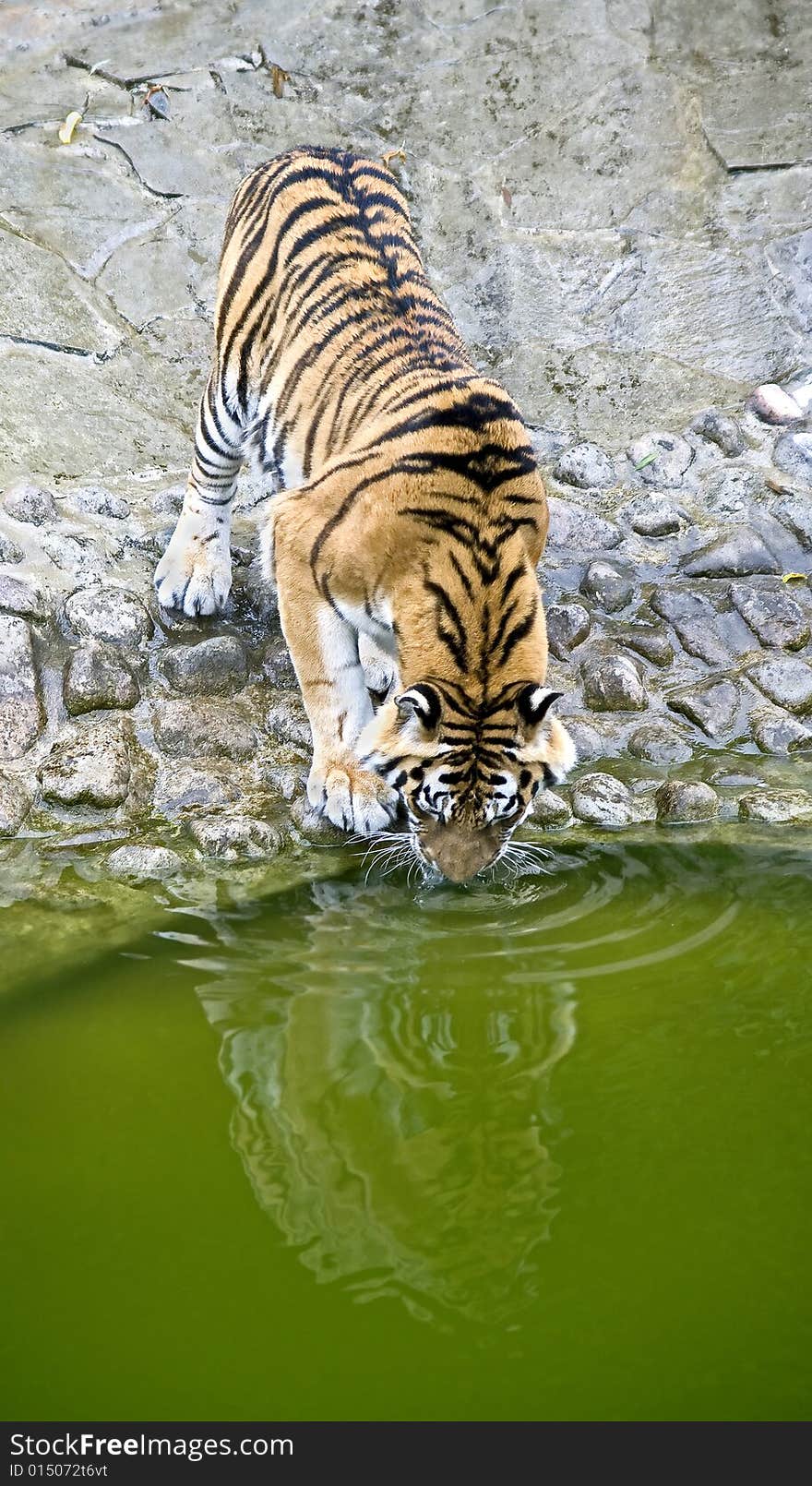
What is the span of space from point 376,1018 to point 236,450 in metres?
2.38

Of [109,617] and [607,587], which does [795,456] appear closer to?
[607,587]

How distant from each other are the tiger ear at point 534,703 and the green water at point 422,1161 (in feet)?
1.99

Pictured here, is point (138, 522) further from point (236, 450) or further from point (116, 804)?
point (116, 804)

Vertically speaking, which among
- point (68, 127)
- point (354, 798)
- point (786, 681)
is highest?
point (68, 127)

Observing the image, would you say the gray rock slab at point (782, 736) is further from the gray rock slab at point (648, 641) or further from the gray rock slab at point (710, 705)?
the gray rock slab at point (648, 641)

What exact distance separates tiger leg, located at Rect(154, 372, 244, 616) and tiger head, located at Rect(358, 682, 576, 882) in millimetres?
1475

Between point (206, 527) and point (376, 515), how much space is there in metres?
1.39

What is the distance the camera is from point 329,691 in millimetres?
4098

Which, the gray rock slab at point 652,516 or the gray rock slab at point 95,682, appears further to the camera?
the gray rock slab at point 652,516

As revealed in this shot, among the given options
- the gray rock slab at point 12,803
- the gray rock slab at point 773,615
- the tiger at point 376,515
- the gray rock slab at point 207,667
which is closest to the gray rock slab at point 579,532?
the gray rock slab at point 773,615

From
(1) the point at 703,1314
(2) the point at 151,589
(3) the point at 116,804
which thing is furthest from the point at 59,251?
(1) the point at 703,1314

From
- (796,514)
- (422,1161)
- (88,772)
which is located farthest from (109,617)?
(796,514)

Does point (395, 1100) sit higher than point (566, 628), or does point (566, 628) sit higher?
point (566, 628)

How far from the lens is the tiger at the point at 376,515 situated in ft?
11.5
